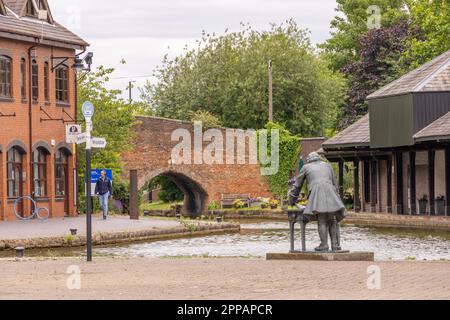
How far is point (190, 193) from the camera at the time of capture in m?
70.0

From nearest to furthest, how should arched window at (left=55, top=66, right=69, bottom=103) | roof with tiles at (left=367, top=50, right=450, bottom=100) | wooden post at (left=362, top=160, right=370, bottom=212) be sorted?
arched window at (left=55, top=66, right=69, bottom=103) → roof with tiles at (left=367, top=50, right=450, bottom=100) → wooden post at (left=362, top=160, right=370, bottom=212)

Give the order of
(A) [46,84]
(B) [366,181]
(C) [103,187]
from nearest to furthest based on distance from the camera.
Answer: (C) [103,187]
(A) [46,84]
(B) [366,181]

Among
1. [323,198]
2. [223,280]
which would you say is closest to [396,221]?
[323,198]

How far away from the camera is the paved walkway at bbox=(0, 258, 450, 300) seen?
1573 centimetres

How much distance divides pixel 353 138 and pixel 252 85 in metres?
22.6

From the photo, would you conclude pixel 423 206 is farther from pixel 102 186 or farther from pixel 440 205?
pixel 102 186

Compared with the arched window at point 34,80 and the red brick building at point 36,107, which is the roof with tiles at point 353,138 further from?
the arched window at point 34,80

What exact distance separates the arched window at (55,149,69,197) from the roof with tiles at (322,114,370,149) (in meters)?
11.6

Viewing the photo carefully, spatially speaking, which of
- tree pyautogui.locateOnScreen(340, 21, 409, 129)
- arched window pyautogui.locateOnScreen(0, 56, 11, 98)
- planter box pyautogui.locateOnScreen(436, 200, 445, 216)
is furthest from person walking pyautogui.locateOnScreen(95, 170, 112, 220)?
tree pyautogui.locateOnScreen(340, 21, 409, 129)

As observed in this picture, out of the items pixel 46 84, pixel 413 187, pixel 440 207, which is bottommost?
pixel 440 207

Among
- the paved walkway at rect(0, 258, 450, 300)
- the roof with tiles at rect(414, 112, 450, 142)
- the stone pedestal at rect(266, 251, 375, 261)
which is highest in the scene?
the roof with tiles at rect(414, 112, 450, 142)

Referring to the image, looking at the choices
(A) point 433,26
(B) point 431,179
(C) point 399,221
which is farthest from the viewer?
(A) point 433,26

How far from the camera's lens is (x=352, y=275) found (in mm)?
18469

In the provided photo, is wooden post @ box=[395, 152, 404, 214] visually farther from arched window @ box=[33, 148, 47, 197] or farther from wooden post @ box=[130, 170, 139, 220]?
arched window @ box=[33, 148, 47, 197]
